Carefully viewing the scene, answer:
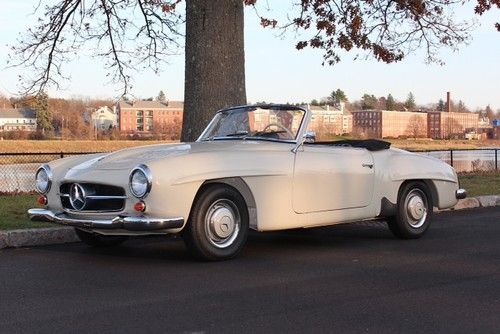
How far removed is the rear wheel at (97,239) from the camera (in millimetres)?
7383

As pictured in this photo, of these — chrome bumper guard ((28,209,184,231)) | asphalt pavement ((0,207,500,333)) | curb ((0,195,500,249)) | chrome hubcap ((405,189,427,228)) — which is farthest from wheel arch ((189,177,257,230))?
curb ((0,195,500,249))

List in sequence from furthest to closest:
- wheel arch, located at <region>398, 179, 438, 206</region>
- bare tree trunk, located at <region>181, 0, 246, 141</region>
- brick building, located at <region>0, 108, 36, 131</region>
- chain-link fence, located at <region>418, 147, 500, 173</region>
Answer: brick building, located at <region>0, 108, 36, 131</region>
chain-link fence, located at <region>418, 147, 500, 173</region>
bare tree trunk, located at <region>181, 0, 246, 141</region>
wheel arch, located at <region>398, 179, 438, 206</region>

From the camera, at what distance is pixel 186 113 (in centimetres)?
1112

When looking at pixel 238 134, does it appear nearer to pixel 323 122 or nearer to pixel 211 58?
pixel 211 58

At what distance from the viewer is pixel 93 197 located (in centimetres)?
618

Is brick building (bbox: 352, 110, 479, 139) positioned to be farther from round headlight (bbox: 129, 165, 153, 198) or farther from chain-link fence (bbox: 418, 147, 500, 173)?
round headlight (bbox: 129, 165, 153, 198)

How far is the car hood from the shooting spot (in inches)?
247

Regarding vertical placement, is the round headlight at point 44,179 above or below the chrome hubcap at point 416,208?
above

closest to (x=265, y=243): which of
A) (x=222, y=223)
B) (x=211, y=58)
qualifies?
(x=222, y=223)

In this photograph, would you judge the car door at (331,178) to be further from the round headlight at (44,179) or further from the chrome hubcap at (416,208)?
the round headlight at (44,179)

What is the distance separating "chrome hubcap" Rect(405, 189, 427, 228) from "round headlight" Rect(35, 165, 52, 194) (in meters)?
4.21

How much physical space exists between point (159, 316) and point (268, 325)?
0.77 meters

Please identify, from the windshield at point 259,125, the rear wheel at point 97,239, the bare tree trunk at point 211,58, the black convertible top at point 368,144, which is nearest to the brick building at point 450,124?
the bare tree trunk at point 211,58

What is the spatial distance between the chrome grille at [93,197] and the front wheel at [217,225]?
696mm
